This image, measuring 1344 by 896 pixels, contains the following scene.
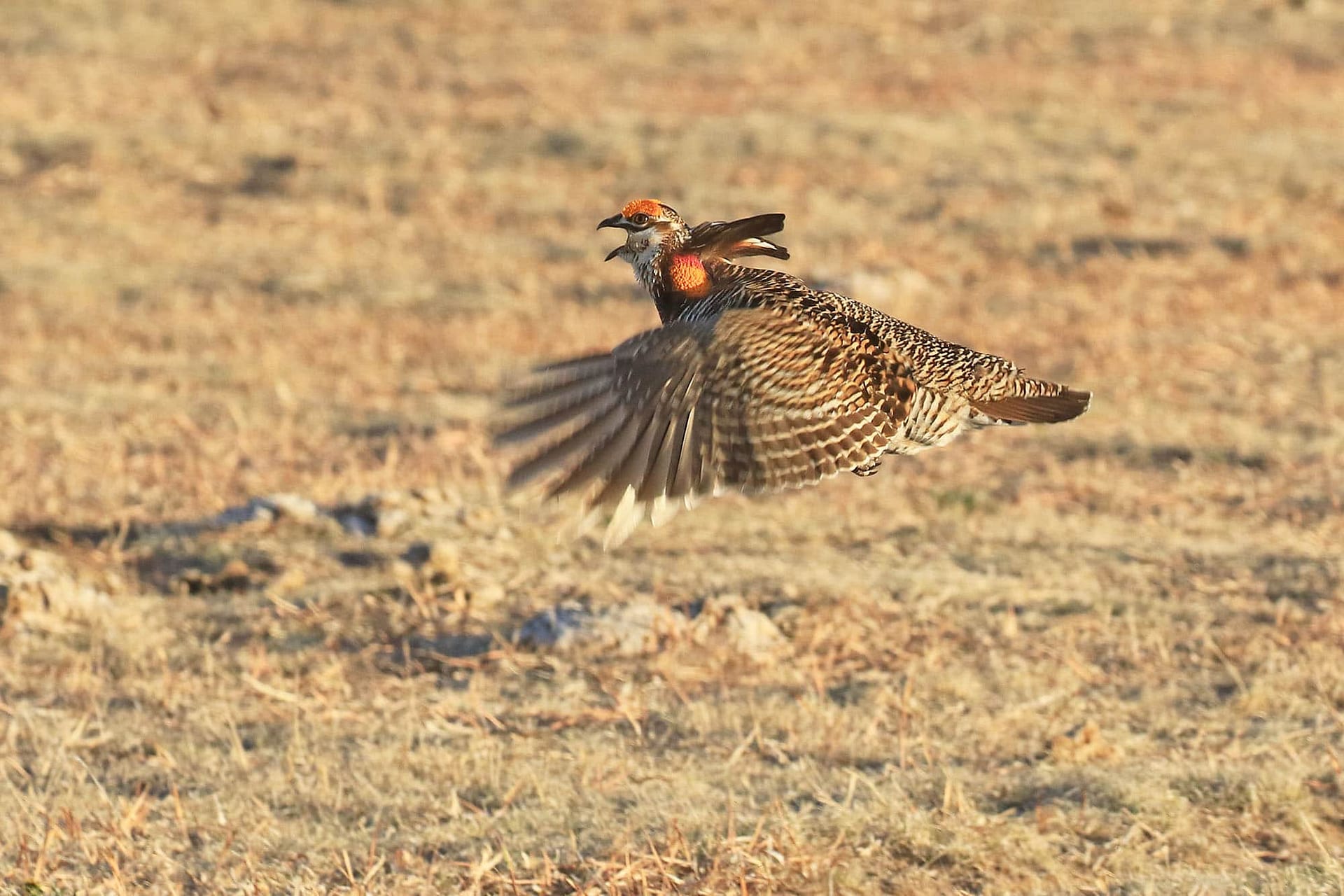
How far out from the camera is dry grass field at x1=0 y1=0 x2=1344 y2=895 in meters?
5.36

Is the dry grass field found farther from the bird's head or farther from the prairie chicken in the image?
the bird's head

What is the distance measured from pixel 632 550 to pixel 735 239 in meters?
2.80

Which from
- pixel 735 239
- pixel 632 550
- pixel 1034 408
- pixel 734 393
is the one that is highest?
pixel 735 239

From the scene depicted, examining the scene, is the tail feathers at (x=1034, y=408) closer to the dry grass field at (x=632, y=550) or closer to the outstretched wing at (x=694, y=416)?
the outstretched wing at (x=694, y=416)

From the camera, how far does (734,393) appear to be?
479 cm

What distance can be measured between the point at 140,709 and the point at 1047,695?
9.86ft

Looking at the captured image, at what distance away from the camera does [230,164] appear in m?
17.6

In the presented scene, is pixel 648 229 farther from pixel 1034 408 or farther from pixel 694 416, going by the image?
pixel 1034 408

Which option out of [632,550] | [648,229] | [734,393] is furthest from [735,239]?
[632,550]

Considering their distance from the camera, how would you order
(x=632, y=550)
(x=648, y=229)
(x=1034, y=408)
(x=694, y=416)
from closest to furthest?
1. (x=694, y=416)
2. (x=648, y=229)
3. (x=1034, y=408)
4. (x=632, y=550)

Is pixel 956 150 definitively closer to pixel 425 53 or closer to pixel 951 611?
pixel 425 53

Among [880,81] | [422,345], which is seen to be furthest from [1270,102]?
[422,345]

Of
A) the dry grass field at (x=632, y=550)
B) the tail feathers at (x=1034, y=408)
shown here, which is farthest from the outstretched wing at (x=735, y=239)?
the dry grass field at (x=632, y=550)

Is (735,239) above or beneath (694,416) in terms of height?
above
